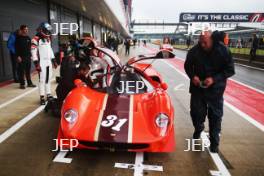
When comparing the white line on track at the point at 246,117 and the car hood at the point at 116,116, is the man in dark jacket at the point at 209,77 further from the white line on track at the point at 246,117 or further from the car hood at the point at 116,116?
the white line on track at the point at 246,117

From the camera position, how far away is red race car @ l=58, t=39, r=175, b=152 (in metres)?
3.22

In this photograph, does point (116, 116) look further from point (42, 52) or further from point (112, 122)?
point (42, 52)

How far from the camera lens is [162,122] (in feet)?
11.4

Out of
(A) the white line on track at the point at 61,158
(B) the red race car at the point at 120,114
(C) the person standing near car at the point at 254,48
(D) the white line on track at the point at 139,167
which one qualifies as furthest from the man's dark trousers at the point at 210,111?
(C) the person standing near car at the point at 254,48

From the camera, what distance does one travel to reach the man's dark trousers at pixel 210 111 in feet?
12.3

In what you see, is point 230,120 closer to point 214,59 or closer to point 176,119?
point 176,119

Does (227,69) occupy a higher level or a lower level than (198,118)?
higher

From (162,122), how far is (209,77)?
0.91 m

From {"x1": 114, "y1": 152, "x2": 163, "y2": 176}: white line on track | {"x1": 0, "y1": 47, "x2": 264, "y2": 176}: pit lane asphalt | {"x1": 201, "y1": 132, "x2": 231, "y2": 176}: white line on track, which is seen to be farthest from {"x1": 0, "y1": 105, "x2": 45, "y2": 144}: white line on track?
{"x1": 201, "y1": 132, "x2": 231, "y2": 176}: white line on track

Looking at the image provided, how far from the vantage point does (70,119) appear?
3496mm

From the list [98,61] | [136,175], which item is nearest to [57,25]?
[98,61]

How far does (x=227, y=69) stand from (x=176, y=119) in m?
1.91

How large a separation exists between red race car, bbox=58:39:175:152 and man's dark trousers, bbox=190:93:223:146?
0.41 metres

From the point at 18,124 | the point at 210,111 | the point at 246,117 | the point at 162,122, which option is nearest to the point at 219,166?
the point at 210,111
